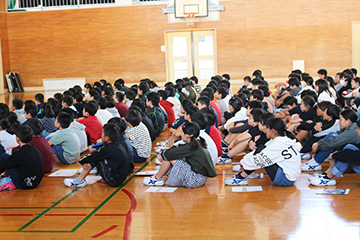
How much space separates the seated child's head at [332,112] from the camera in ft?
22.4

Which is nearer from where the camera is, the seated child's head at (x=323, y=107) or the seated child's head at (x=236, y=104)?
the seated child's head at (x=323, y=107)

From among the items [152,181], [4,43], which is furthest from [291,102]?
[4,43]

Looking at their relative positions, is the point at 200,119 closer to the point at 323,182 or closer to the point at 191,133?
the point at 191,133

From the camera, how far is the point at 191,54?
22.4 metres

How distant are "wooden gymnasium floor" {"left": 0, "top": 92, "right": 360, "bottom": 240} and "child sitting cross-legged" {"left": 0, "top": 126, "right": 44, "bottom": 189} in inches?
6.1

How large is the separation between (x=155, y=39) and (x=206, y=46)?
2.52 metres

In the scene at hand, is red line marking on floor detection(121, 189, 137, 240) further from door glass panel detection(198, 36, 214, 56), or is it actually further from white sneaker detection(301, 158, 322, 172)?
door glass panel detection(198, 36, 214, 56)

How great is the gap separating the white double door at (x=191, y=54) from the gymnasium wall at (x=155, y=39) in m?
0.35

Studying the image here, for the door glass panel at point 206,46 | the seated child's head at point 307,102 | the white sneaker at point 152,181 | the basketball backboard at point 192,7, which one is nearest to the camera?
the white sneaker at point 152,181

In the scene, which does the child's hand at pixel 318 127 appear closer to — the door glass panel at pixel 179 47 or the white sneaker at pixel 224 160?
the white sneaker at pixel 224 160

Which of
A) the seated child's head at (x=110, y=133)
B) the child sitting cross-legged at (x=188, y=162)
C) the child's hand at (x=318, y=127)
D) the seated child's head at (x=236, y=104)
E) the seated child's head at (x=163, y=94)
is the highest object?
the seated child's head at (x=163, y=94)

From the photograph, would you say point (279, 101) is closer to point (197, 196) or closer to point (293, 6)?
point (197, 196)

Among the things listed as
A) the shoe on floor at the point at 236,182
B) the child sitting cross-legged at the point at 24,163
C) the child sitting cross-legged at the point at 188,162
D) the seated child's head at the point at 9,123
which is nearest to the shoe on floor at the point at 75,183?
the child sitting cross-legged at the point at 24,163

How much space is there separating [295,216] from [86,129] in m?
4.83
